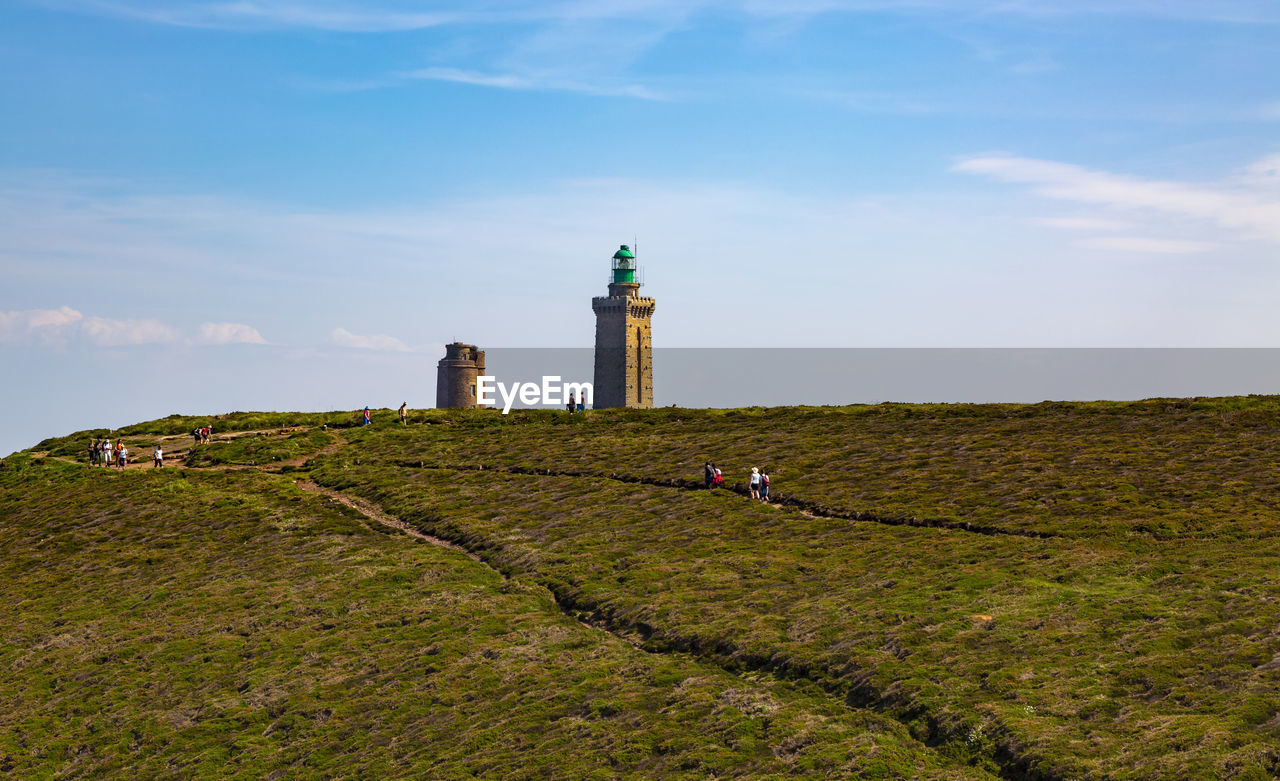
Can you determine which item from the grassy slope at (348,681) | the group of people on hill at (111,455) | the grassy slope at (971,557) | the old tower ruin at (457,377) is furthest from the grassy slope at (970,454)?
the old tower ruin at (457,377)

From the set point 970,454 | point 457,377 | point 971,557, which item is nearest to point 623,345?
point 457,377

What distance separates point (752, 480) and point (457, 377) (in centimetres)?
10280

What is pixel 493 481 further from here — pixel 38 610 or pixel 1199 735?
pixel 1199 735

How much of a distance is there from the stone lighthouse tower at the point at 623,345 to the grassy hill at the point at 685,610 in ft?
294

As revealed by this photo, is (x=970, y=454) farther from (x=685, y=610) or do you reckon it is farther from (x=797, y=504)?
(x=685, y=610)

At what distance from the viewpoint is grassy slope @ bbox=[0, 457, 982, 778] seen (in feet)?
102

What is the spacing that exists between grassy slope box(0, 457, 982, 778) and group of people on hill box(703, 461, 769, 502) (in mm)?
14291

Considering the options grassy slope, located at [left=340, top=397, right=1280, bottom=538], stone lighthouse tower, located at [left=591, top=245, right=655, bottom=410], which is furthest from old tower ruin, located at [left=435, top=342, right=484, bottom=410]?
grassy slope, located at [left=340, top=397, right=1280, bottom=538]

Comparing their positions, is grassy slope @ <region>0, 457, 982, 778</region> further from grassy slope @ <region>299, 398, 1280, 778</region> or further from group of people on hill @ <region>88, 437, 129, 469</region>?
group of people on hill @ <region>88, 437, 129, 469</region>

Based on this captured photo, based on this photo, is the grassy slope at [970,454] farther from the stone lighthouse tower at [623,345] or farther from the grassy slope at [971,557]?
the stone lighthouse tower at [623,345]

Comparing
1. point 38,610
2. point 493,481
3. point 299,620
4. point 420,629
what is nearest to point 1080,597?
point 420,629

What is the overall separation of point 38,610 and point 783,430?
141 feet

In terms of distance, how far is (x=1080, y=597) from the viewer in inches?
1469

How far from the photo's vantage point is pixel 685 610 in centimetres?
4112
